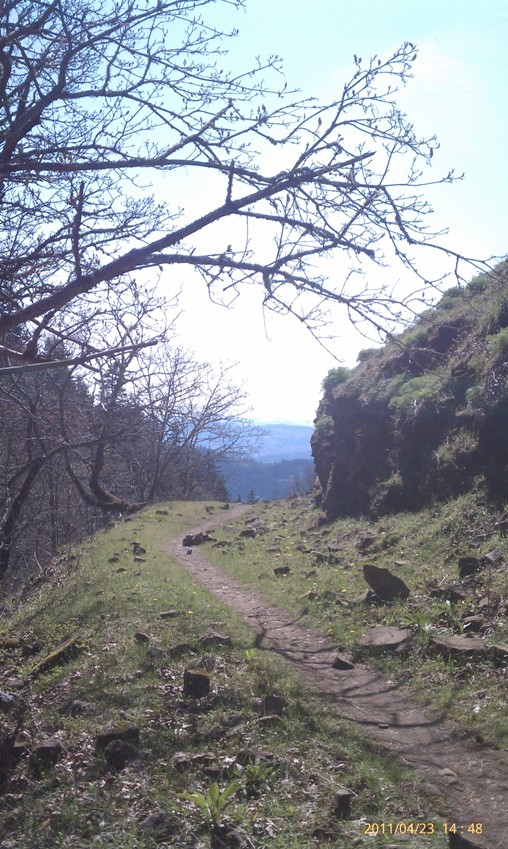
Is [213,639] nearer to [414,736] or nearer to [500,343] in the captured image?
[414,736]

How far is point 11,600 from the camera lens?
11.2 meters

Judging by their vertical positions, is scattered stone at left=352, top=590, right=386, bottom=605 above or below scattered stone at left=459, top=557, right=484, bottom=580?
below

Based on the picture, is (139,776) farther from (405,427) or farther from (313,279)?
(405,427)

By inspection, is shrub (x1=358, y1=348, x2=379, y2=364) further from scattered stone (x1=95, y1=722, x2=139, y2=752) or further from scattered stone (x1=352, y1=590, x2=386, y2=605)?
scattered stone (x1=95, y1=722, x2=139, y2=752)

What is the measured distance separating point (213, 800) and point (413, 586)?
447cm

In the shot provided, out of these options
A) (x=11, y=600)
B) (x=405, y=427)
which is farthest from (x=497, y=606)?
(x=11, y=600)

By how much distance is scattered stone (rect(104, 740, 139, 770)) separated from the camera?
4.46 meters

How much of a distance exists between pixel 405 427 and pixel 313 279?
7.97 meters

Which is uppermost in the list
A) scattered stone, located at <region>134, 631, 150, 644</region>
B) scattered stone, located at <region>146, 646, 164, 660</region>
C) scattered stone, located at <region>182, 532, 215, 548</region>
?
scattered stone, located at <region>182, 532, 215, 548</region>

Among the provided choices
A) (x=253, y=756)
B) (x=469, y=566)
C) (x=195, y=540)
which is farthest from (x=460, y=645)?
(x=195, y=540)

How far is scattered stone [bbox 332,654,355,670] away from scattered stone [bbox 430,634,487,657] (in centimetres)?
71

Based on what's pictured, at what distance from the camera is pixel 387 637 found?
6.39m

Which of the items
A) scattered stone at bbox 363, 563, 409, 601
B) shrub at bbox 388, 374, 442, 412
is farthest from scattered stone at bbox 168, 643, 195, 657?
shrub at bbox 388, 374, 442, 412

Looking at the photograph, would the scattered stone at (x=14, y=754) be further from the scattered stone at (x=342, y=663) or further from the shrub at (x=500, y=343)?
the shrub at (x=500, y=343)
